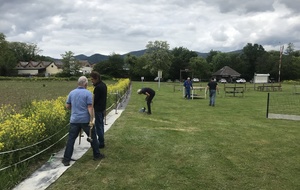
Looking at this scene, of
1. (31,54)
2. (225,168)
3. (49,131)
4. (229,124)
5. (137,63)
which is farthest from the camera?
(31,54)

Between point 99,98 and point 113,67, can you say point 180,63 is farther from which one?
point 99,98

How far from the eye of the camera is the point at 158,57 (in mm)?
87062

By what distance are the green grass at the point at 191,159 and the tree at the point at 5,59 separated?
83.3m

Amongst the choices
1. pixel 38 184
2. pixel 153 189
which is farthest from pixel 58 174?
pixel 153 189

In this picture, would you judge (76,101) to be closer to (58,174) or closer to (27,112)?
(58,174)

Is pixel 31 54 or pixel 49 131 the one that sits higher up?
pixel 31 54

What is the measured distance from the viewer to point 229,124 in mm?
10828

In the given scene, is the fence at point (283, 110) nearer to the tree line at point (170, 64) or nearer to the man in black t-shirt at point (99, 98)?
the man in black t-shirt at point (99, 98)

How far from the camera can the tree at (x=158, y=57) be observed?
85.1 metres

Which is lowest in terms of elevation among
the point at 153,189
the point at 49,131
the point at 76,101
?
the point at 153,189

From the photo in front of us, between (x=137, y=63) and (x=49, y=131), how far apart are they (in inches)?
3333

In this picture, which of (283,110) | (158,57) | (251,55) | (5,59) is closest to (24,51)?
(5,59)

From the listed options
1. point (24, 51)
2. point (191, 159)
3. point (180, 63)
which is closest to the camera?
Answer: point (191, 159)

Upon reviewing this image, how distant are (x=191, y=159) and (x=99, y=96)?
2534 millimetres
